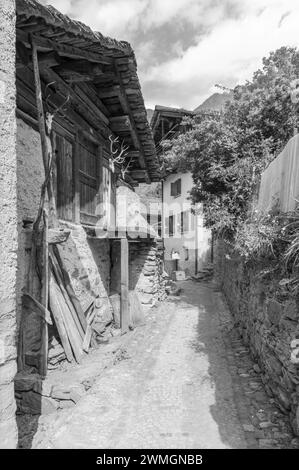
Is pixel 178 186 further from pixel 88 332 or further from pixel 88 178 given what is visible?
pixel 88 332

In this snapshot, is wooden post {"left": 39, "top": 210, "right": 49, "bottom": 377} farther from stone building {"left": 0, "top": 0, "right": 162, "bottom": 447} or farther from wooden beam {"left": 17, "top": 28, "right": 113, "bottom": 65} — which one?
wooden beam {"left": 17, "top": 28, "right": 113, "bottom": 65}

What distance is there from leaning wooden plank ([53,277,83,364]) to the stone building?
31 cm

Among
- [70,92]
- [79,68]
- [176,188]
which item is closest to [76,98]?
[70,92]

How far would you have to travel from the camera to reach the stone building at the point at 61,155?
2305 millimetres

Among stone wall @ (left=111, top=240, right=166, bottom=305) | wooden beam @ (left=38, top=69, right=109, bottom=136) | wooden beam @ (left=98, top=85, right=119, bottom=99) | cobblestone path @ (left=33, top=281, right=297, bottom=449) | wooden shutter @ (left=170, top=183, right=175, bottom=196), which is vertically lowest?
cobblestone path @ (left=33, top=281, right=297, bottom=449)

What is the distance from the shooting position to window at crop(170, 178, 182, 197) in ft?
69.5

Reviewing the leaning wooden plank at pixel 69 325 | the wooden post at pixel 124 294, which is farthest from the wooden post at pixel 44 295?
the wooden post at pixel 124 294

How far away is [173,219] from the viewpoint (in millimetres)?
22625

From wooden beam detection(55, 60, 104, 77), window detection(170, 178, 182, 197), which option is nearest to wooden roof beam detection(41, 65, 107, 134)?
wooden beam detection(55, 60, 104, 77)

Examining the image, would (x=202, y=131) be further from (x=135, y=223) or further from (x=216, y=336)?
(x=216, y=336)

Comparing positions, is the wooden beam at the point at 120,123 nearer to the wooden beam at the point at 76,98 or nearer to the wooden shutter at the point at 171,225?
the wooden beam at the point at 76,98

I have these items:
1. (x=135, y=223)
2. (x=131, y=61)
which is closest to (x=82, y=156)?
(x=131, y=61)

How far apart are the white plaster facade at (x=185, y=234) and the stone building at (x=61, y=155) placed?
1054cm

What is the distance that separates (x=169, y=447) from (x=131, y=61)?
5.44 meters
